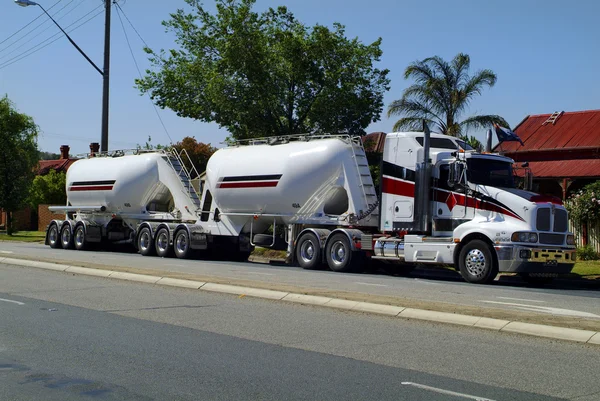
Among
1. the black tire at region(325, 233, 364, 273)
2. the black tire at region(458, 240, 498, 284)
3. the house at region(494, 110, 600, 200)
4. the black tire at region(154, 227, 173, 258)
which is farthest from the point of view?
the house at region(494, 110, 600, 200)

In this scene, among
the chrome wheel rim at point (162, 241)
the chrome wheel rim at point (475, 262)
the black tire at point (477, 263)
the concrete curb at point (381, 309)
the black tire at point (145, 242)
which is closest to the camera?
the concrete curb at point (381, 309)

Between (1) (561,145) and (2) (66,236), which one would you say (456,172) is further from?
(2) (66,236)

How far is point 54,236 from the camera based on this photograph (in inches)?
1276

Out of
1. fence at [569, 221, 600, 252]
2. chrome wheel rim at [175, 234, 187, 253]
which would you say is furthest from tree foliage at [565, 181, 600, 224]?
chrome wheel rim at [175, 234, 187, 253]

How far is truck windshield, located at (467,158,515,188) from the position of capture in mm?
18484

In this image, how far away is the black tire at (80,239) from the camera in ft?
101

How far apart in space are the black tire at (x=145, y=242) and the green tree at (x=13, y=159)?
19637mm

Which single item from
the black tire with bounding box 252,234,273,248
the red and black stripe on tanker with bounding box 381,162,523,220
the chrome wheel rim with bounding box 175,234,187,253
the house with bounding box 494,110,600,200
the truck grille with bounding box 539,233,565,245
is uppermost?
the house with bounding box 494,110,600,200

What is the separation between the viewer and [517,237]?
17078mm

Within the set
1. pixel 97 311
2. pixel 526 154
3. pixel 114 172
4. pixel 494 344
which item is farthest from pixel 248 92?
pixel 494 344

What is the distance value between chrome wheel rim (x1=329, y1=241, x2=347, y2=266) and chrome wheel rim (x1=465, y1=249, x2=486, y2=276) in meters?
4.18

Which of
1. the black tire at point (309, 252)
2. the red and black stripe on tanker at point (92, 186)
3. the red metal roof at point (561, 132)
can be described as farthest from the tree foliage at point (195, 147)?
the black tire at point (309, 252)

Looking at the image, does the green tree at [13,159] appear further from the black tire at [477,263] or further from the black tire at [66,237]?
the black tire at [477,263]

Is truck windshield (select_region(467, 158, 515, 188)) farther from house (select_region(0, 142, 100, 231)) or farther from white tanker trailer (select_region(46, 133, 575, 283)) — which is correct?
house (select_region(0, 142, 100, 231))
